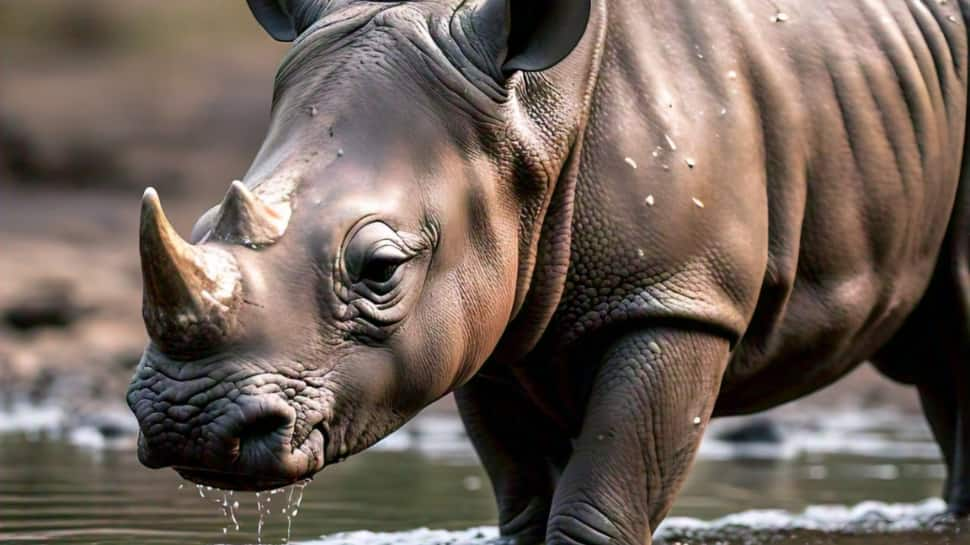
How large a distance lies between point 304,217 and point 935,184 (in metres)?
2.41

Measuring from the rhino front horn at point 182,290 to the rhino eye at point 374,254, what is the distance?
318 millimetres

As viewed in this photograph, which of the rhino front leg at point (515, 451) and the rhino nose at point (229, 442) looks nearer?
the rhino nose at point (229, 442)

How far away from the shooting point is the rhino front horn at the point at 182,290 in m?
3.81

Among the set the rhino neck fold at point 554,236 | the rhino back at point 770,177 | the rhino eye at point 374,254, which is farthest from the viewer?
the rhino back at point 770,177

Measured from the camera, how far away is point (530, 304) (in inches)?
193

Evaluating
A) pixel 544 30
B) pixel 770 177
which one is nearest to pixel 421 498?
pixel 770 177

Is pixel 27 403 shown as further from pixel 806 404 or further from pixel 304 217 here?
pixel 304 217

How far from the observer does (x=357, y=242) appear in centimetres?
422

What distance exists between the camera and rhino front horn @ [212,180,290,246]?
4086 mm

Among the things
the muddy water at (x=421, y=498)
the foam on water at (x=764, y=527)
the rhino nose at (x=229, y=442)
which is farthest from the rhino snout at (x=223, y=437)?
the foam on water at (x=764, y=527)

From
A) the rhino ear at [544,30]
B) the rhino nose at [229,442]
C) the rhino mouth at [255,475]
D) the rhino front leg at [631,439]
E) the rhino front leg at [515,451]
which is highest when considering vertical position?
the rhino ear at [544,30]

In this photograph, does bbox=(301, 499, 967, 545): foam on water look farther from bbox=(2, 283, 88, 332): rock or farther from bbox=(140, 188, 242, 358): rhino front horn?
bbox=(2, 283, 88, 332): rock

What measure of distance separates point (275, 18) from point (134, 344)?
10039mm

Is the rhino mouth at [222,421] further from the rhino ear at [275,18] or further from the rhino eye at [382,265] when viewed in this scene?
the rhino ear at [275,18]
